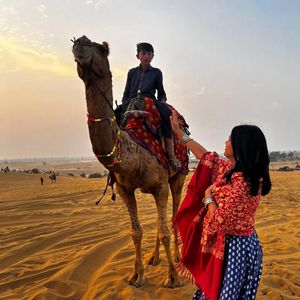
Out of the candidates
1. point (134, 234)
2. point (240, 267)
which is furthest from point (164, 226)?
point (240, 267)

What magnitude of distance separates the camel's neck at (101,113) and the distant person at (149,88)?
4.84 ft

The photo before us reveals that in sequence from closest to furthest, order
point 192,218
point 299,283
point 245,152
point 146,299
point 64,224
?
point 245,152 < point 192,218 < point 146,299 < point 299,283 < point 64,224

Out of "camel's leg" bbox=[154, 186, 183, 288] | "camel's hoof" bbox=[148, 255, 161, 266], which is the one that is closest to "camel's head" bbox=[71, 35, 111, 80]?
"camel's leg" bbox=[154, 186, 183, 288]

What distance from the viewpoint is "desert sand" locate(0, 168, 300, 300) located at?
4645 millimetres

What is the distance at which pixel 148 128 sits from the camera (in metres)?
4.87

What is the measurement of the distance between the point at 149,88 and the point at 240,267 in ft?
10.9

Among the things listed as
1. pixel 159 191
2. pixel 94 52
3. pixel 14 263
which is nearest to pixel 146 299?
pixel 159 191

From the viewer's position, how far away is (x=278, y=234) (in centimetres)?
746

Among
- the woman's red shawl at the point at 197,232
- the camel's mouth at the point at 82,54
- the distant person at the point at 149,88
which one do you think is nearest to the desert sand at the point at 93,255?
the woman's red shawl at the point at 197,232

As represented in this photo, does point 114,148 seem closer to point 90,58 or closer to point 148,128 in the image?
point 90,58

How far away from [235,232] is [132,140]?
2.09 m

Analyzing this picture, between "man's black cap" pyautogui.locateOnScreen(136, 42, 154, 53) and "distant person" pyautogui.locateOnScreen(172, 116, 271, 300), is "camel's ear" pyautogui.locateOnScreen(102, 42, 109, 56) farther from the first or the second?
"man's black cap" pyautogui.locateOnScreen(136, 42, 154, 53)

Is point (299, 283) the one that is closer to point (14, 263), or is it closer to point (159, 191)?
point (159, 191)

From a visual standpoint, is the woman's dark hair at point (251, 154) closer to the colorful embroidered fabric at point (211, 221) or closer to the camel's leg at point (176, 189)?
the colorful embroidered fabric at point (211, 221)
